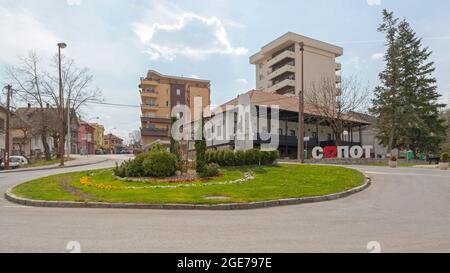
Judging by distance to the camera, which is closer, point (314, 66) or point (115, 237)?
point (115, 237)

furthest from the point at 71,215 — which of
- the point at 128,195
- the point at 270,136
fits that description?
the point at 270,136

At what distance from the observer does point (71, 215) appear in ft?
30.3

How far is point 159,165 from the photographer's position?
16.9 metres

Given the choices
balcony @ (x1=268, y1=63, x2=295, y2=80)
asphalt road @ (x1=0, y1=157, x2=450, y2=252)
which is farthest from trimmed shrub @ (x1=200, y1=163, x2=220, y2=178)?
balcony @ (x1=268, y1=63, x2=295, y2=80)

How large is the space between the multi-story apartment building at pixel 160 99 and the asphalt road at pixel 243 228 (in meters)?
70.2

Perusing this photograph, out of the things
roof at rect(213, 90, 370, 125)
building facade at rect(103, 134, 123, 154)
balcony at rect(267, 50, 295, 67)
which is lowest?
building facade at rect(103, 134, 123, 154)

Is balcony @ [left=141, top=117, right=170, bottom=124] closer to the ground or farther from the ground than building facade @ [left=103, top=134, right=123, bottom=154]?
farther from the ground

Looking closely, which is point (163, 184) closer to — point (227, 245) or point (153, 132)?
point (227, 245)

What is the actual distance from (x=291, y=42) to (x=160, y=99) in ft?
120

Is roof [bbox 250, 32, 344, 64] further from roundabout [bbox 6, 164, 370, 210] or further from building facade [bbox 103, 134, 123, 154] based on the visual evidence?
building facade [bbox 103, 134, 123, 154]

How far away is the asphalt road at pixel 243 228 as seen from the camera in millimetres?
5771

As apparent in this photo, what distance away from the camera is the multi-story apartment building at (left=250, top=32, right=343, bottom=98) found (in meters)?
64.1

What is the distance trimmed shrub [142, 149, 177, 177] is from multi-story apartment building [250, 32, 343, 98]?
4826 cm

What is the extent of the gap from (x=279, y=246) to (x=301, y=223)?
7.31 feet
